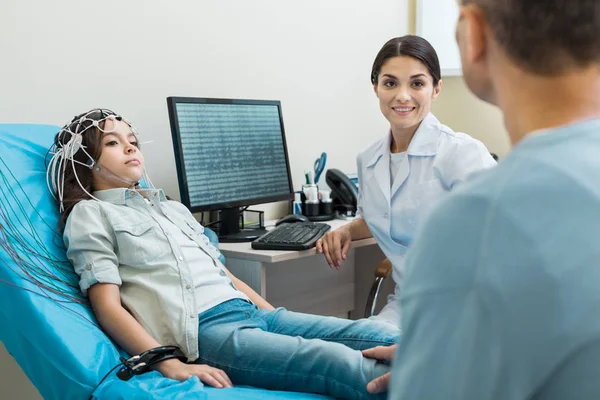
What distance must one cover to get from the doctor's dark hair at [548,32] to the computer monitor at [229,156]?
166cm

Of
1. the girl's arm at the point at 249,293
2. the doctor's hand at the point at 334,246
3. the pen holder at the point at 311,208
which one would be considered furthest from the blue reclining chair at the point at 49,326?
the pen holder at the point at 311,208

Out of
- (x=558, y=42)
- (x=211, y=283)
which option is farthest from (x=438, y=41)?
(x=558, y=42)

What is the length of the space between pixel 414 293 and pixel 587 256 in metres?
0.13

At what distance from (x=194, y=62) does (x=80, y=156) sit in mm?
823

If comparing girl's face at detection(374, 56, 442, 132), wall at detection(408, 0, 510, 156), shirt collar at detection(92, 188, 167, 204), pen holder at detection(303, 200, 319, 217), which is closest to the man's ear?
shirt collar at detection(92, 188, 167, 204)

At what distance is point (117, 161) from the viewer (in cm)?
179

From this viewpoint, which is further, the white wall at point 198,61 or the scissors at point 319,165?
the scissors at point 319,165

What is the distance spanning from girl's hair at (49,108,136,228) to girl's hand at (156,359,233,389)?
1.67 feet

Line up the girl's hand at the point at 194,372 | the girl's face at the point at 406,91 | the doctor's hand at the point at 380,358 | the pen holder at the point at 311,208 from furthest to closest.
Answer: the pen holder at the point at 311,208
the girl's face at the point at 406,91
the girl's hand at the point at 194,372
the doctor's hand at the point at 380,358

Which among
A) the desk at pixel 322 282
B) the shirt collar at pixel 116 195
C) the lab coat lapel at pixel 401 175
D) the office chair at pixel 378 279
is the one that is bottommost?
the desk at pixel 322 282

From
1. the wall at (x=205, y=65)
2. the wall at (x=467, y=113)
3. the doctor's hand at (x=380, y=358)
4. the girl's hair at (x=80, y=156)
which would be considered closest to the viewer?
the doctor's hand at (x=380, y=358)

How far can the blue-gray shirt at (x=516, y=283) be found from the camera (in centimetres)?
47

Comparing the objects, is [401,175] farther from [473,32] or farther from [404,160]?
[473,32]

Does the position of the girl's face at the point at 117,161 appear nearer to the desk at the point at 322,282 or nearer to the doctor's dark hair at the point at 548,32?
the desk at the point at 322,282
